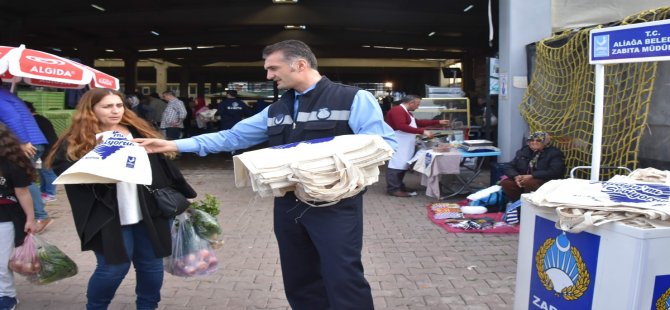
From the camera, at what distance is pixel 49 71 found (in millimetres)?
5617

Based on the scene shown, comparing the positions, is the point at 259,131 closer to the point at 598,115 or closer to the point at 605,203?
the point at 605,203

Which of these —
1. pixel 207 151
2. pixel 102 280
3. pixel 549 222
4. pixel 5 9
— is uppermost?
pixel 5 9

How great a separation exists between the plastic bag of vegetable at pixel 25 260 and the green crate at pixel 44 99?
6865 millimetres

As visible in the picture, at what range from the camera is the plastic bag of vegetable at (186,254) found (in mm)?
3350

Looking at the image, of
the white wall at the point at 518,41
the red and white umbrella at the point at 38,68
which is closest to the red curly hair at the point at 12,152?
the red and white umbrella at the point at 38,68

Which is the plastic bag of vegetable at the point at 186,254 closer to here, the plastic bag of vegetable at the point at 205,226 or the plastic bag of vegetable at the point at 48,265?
the plastic bag of vegetable at the point at 205,226

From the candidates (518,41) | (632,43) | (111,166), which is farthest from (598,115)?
(518,41)

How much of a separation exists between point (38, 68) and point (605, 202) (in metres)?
5.34

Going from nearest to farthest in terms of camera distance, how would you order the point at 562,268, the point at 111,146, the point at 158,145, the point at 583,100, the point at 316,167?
the point at 562,268, the point at 316,167, the point at 111,146, the point at 158,145, the point at 583,100

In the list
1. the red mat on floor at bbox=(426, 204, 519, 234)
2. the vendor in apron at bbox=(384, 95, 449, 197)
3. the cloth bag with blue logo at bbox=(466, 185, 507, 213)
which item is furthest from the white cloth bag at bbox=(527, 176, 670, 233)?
the vendor in apron at bbox=(384, 95, 449, 197)

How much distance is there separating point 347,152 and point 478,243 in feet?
11.5

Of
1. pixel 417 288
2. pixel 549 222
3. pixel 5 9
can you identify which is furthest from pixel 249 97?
pixel 549 222

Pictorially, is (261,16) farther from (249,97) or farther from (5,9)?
(249,97)

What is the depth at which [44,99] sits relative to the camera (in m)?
10.1
